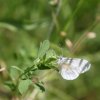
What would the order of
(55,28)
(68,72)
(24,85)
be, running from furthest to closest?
(55,28) → (24,85) → (68,72)

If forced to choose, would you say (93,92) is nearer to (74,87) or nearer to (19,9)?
(74,87)

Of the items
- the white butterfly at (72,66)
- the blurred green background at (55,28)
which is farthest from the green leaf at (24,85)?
the blurred green background at (55,28)

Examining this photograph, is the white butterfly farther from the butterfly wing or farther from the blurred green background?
the blurred green background

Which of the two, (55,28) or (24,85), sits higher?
(55,28)

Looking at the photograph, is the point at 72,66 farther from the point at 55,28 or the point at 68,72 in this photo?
the point at 55,28

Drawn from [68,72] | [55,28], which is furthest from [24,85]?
[55,28]

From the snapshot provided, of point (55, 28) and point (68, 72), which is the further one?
point (55, 28)

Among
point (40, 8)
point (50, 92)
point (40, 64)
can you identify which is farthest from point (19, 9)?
point (40, 64)

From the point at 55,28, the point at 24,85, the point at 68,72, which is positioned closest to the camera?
the point at 68,72

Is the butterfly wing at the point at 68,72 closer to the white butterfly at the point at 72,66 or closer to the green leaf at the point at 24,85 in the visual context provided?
the white butterfly at the point at 72,66
